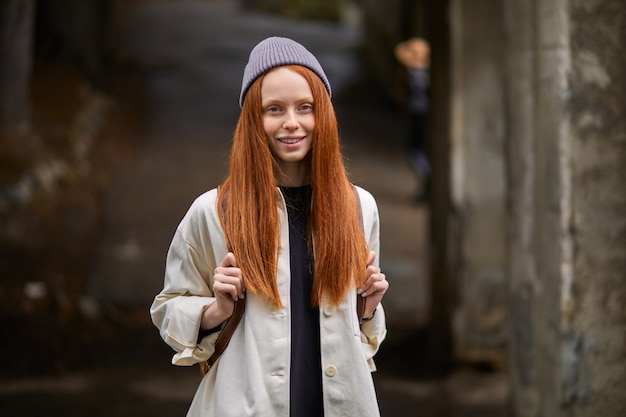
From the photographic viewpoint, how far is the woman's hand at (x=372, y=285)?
2416mm

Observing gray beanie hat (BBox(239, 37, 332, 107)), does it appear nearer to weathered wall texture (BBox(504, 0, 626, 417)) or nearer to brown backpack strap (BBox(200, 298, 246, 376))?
brown backpack strap (BBox(200, 298, 246, 376))

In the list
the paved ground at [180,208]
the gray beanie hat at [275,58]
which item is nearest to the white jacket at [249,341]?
the gray beanie hat at [275,58]

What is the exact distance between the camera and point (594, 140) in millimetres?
4051

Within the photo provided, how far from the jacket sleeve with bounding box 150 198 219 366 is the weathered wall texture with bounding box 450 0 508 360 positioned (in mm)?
5284

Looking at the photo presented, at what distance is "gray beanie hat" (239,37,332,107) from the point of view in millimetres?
2379

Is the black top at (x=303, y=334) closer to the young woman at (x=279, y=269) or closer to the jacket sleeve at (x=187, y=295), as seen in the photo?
the young woman at (x=279, y=269)

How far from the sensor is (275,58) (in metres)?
2.38

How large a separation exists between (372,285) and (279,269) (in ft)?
0.79

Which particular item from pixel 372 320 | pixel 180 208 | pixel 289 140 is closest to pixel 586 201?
pixel 372 320

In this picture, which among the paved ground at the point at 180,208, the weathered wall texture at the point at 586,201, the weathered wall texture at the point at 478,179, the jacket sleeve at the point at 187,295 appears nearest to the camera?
the jacket sleeve at the point at 187,295

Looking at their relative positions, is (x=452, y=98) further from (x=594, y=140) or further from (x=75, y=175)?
(x=75, y=175)

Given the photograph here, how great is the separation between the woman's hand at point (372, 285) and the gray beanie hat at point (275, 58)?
1.60 ft

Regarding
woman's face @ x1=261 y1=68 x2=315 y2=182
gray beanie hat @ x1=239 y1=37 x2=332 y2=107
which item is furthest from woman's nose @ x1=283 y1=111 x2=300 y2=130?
gray beanie hat @ x1=239 y1=37 x2=332 y2=107

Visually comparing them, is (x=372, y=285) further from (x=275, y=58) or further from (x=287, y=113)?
(x=275, y=58)
